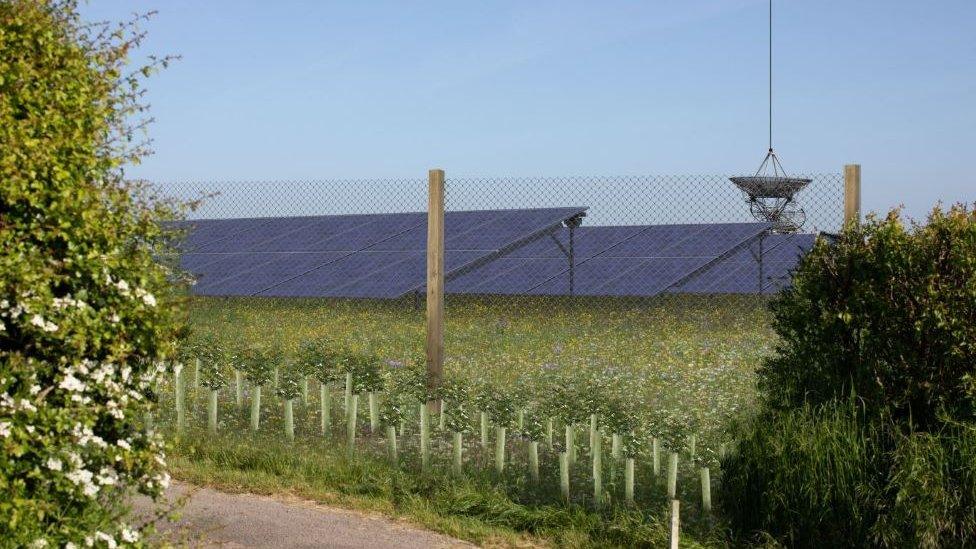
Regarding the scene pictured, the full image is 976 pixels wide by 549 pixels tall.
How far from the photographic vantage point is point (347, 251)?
73.0 ft

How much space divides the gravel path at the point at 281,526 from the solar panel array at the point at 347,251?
10109mm

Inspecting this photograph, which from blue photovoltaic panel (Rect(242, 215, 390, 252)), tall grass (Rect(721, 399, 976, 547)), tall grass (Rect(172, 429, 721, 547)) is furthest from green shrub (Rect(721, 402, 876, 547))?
blue photovoltaic panel (Rect(242, 215, 390, 252))

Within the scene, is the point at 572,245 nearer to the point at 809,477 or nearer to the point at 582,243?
the point at 582,243

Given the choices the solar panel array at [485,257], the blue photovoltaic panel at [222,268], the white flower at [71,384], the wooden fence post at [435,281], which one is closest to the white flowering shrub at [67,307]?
the white flower at [71,384]

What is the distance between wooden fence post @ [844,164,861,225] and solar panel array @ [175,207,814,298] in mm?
9930

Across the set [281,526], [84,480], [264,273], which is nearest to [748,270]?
[264,273]

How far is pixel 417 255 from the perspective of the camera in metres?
20.6

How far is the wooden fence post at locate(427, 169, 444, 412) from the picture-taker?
10625 mm

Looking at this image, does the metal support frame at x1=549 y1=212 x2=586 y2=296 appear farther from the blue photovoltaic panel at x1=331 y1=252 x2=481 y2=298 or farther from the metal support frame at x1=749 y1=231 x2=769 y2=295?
the metal support frame at x1=749 y1=231 x2=769 y2=295

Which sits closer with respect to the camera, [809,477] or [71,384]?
[71,384]

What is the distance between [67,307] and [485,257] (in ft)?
50.7

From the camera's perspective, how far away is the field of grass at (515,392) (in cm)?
762

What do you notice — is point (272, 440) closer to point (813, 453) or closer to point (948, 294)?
point (813, 453)

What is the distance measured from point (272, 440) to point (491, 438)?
195cm
